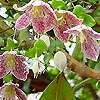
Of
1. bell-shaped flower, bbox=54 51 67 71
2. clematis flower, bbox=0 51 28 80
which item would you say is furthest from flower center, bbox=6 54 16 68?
bell-shaped flower, bbox=54 51 67 71

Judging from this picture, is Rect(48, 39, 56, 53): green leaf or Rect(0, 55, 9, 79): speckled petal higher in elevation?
Rect(48, 39, 56, 53): green leaf

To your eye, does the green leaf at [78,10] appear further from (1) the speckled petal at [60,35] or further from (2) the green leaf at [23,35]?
(2) the green leaf at [23,35]

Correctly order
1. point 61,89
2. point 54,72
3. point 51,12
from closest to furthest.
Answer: point 51,12 → point 61,89 → point 54,72

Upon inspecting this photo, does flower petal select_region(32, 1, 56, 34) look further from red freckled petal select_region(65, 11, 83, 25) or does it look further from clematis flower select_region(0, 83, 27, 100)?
clematis flower select_region(0, 83, 27, 100)

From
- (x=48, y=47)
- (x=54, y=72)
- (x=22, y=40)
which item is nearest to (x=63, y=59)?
(x=48, y=47)

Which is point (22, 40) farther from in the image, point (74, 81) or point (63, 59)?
point (74, 81)
